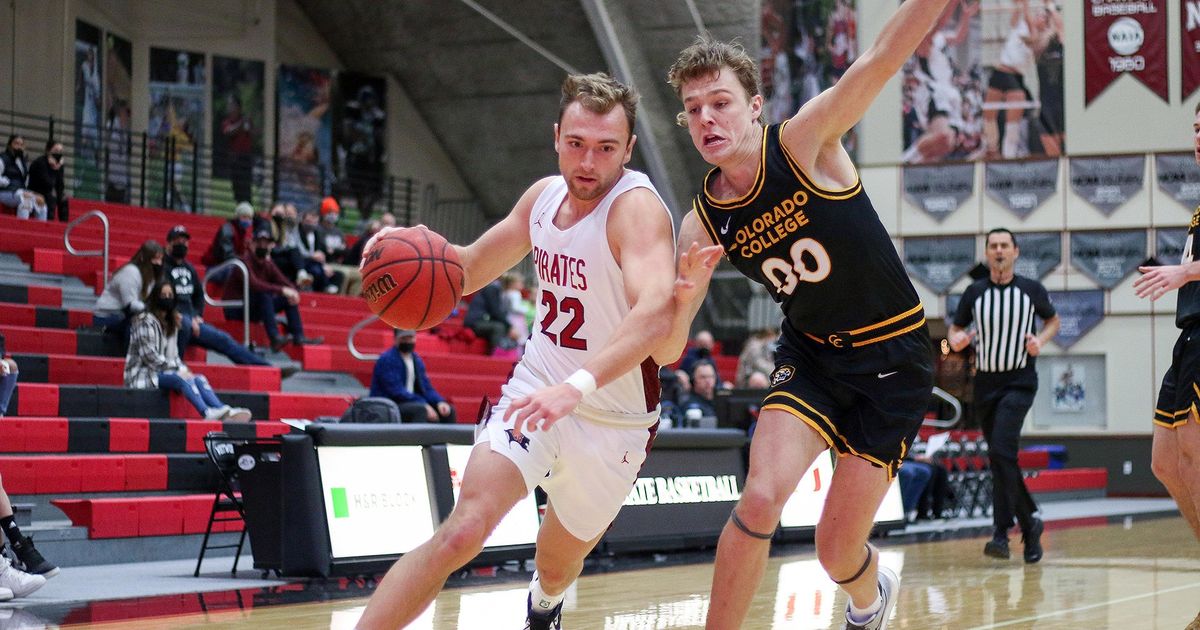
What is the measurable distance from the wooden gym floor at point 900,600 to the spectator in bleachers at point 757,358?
7588mm

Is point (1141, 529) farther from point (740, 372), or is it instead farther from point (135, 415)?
point (135, 415)

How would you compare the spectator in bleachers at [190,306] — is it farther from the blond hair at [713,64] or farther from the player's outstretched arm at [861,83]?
the player's outstretched arm at [861,83]

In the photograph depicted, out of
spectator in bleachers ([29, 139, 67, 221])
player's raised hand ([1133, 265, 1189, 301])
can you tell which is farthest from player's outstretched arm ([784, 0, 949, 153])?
spectator in bleachers ([29, 139, 67, 221])

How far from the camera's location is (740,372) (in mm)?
17969

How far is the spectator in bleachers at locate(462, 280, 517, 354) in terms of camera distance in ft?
54.1

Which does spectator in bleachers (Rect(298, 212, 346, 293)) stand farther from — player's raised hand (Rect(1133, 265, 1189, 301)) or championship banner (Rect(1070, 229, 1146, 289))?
player's raised hand (Rect(1133, 265, 1189, 301))

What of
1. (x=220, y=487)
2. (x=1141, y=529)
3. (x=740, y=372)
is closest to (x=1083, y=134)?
(x=740, y=372)

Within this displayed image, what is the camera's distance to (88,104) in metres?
21.2

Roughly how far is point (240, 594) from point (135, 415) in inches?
166

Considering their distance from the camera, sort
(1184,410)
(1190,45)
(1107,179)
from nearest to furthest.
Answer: (1184,410) → (1190,45) → (1107,179)

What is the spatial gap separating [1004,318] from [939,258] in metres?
13.6

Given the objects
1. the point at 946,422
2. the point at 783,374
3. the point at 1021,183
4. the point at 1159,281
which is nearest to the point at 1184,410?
the point at 1159,281

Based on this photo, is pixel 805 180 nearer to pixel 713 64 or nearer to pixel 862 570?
pixel 713 64

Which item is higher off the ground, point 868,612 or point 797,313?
point 797,313
